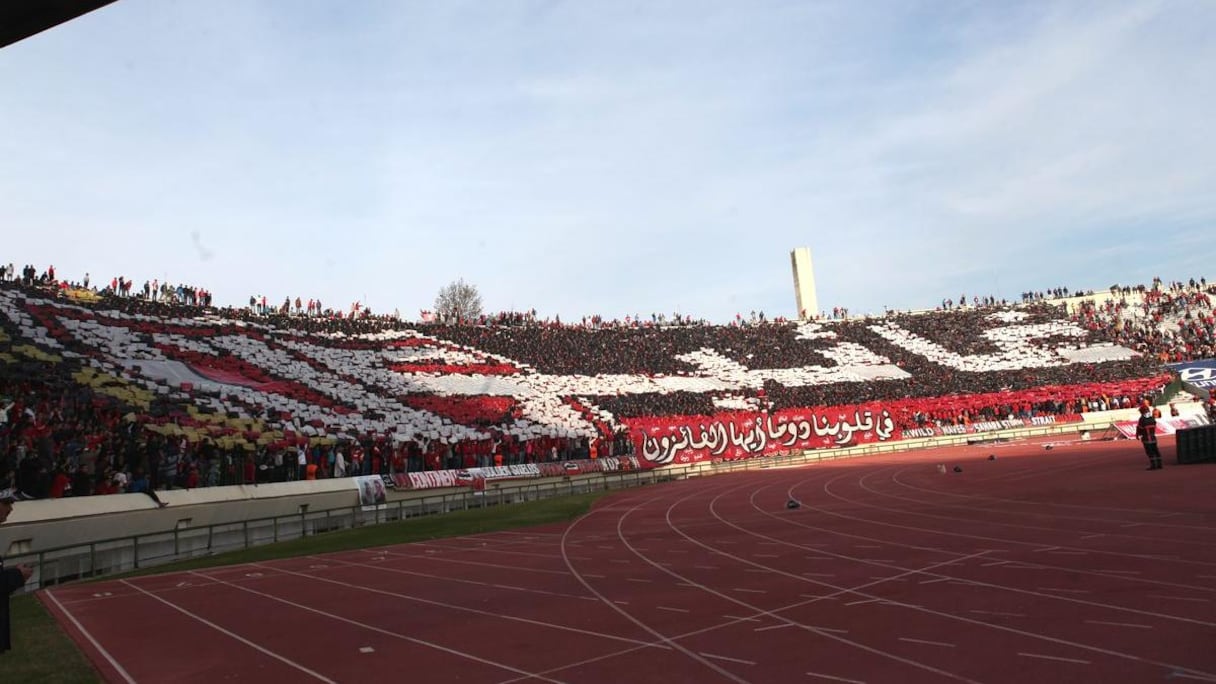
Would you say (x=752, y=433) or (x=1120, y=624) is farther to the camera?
(x=752, y=433)

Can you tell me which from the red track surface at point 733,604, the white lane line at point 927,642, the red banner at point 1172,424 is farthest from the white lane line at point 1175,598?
the red banner at point 1172,424

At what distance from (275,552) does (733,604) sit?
13.4m

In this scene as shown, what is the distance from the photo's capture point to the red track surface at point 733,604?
7.75 metres

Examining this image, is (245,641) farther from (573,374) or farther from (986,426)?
(986,426)

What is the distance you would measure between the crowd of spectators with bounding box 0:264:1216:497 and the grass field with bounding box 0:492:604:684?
297 centimetres

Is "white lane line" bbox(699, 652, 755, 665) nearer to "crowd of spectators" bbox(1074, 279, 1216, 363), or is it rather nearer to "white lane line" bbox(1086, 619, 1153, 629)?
"white lane line" bbox(1086, 619, 1153, 629)

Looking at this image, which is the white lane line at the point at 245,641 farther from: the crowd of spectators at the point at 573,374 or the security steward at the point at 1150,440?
the security steward at the point at 1150,440

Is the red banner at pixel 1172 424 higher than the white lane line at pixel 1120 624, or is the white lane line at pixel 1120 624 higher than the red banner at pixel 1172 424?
the red banner at pixel 1172 424

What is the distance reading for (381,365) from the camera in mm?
46094

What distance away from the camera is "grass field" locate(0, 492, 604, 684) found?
8547mm

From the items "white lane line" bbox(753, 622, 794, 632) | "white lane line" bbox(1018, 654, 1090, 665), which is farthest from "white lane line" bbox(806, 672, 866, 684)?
"white lane line" bbox(1018, 654, 1090, 665)

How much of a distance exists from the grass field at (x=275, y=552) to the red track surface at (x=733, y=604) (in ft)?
1.15

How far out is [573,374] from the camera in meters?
53.3

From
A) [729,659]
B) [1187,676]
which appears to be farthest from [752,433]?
[1187,676]
